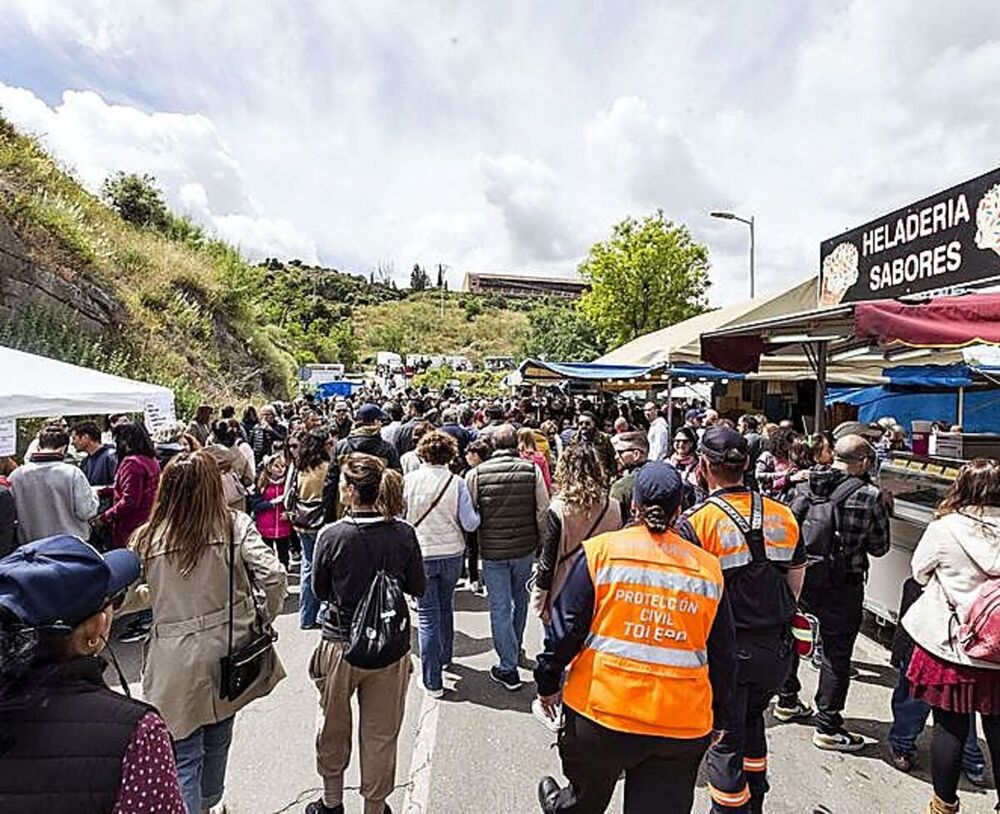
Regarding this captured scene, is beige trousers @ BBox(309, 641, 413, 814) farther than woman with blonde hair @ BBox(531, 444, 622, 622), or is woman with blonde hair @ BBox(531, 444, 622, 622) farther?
woman with blonde hair @ BBox(531, 444, 622, 622)

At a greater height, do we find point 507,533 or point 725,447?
point 725,447

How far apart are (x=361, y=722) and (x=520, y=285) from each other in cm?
14748

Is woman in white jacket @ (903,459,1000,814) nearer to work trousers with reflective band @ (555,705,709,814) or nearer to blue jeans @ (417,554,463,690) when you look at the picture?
work trousers with reflective band @ (555,705,709,814)

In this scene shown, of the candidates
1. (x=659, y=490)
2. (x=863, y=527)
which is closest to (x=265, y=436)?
(x=863, y=527)

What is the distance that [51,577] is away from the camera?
155 centimetres

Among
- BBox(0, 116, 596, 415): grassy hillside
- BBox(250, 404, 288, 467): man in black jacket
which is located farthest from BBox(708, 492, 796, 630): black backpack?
BBox(0, 116, 596, 415): grassy hillside

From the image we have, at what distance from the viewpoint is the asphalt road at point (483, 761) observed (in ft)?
11.6

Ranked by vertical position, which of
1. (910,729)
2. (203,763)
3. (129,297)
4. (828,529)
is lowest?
(910,729)

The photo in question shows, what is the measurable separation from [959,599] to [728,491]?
110 cm

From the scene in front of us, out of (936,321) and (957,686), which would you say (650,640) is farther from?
(936,321)

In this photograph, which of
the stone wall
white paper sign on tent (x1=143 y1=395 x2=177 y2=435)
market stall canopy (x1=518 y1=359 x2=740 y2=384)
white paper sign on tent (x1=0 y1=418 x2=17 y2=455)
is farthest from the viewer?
the stone wall

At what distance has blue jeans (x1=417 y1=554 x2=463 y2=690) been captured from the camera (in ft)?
15.3

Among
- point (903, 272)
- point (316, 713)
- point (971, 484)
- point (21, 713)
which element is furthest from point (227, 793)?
point (903, 272)

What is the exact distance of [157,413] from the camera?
26.2ft
